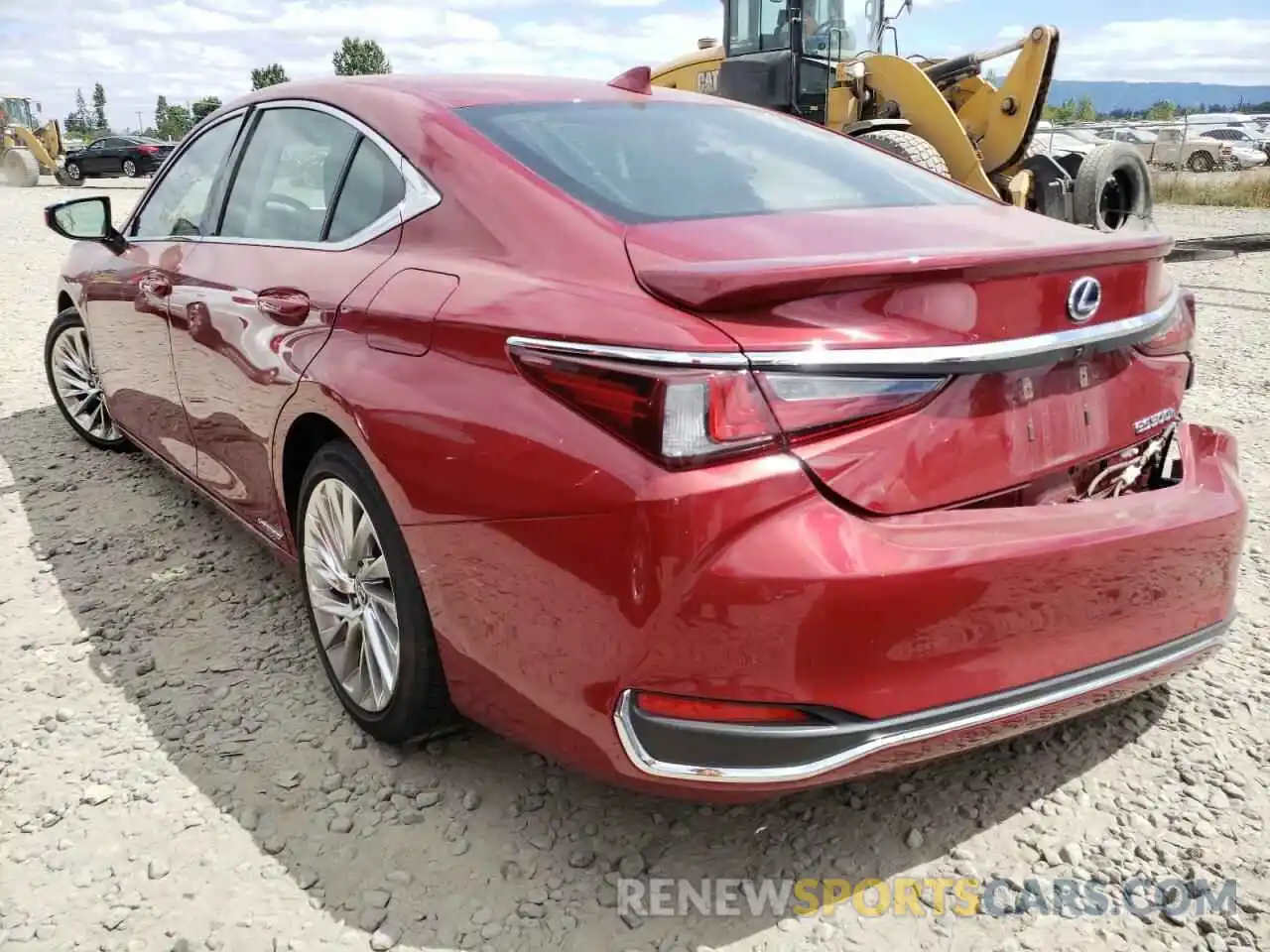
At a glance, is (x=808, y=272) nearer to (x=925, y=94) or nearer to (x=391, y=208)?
(x=391, y=208)

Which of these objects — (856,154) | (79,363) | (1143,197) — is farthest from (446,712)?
(1143,197)

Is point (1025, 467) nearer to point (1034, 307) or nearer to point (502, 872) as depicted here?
point (1034, 307)

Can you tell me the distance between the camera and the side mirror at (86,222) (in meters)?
3.82

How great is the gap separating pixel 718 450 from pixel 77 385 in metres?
4.05

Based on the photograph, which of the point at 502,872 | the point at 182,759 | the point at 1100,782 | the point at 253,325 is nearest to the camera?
the point at 502,872

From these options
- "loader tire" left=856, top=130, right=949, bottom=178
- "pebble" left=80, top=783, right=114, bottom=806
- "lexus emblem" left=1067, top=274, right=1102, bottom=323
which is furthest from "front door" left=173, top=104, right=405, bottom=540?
"loader tire" left=856, top=130, right=949, bottom=178

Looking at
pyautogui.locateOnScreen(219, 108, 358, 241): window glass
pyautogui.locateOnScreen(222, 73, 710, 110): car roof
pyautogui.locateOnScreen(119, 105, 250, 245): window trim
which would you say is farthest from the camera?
pyautogui.locateOnScreen(119, 105, 250, 245): window trim

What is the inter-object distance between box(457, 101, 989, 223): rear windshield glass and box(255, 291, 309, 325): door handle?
59 cm

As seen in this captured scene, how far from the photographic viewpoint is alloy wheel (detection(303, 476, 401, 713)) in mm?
2318

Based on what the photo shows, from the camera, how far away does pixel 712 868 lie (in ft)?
6.75

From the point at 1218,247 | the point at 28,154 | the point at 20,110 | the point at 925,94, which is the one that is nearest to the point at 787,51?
the point at 925,94

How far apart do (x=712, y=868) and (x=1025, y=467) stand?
3.23ft

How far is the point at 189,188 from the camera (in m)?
3.53

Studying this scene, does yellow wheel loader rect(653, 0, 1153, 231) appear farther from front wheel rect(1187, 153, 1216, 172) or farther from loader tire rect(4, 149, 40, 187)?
loader tire rect(4, 149, 40, 187)
